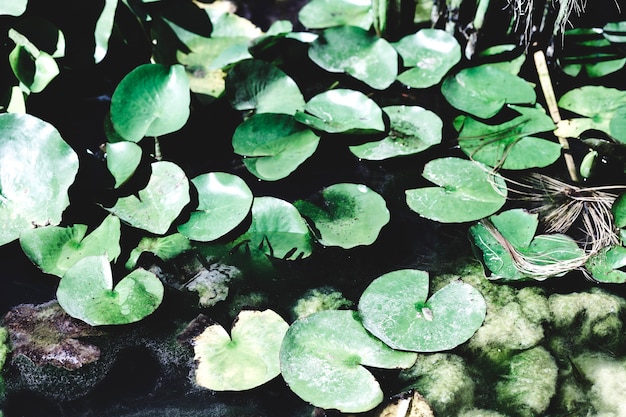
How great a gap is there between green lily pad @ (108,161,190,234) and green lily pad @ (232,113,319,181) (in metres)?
0.25

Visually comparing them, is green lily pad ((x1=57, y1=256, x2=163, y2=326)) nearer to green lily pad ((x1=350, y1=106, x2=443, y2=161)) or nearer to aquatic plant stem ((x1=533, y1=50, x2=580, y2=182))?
green lily pad ((x1=350, y1=106, x2=443, y2=161))

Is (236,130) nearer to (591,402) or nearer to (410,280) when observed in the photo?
(410,280)

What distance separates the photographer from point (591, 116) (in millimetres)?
2230

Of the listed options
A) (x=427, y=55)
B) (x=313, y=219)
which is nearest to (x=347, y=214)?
(x=313, y=219)

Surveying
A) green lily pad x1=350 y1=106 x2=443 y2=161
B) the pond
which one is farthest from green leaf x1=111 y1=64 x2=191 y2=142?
green lily pad x1=350 y1=106 x2=443 y2=161

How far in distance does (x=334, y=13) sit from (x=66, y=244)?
1.46 metres

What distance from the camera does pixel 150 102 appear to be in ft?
6.79

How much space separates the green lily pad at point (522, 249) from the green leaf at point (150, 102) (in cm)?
105

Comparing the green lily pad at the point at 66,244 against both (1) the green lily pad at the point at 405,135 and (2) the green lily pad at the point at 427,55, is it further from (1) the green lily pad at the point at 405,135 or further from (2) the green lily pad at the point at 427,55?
(2) the green lily pad at the point at 427,55

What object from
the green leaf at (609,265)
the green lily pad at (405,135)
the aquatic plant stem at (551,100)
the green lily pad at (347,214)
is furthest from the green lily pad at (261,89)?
the green leaf at (609,265)

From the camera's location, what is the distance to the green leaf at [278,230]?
74.7 inches

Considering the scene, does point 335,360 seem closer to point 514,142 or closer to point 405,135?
point 405,135

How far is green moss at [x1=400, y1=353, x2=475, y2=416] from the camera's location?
63.6 inches

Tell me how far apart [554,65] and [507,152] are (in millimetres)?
577
